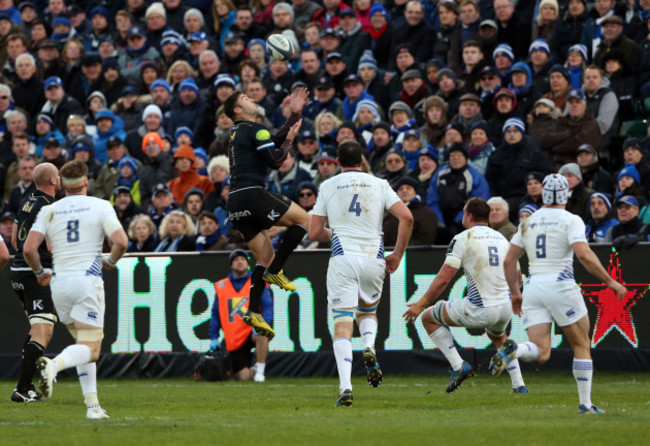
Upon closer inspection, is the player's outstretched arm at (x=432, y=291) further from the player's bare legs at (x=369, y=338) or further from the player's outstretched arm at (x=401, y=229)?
the player's outstretched arm at (x=401, y=229)

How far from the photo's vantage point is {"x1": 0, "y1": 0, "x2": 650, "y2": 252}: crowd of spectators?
18.7 meters

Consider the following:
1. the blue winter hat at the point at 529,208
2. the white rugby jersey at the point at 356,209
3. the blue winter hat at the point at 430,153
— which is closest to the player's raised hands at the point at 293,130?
the white rugby jersey at the point at 356,209

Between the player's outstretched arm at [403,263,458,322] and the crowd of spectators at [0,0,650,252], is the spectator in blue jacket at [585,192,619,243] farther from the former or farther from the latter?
the player's outstretched arm at [403,263,458,322]

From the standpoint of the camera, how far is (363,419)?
1116 centimetres

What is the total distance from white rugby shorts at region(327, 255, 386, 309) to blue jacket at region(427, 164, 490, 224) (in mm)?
5851

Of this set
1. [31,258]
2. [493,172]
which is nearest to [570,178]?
[493,172]

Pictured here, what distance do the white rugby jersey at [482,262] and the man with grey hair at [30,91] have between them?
14.7m

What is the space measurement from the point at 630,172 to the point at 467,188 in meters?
2.46

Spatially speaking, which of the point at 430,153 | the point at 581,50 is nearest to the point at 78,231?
the point at 430,153

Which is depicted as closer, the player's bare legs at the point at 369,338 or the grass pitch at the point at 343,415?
the grass pitch at the point at 343,415

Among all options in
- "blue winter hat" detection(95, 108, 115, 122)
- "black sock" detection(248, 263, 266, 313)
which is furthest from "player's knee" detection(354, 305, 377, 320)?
"blue winter hat" detection(95, 108, 115, 122)

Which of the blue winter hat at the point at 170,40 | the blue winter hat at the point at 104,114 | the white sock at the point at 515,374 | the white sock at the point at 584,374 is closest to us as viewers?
the white sock at the point at 584,374

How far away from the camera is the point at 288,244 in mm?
13258

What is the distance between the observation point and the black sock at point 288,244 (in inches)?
522
